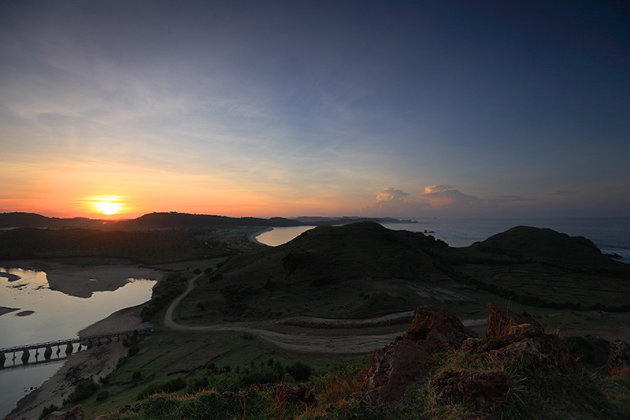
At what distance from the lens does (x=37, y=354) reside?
3484 cm

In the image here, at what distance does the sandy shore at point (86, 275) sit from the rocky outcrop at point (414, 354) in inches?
3131

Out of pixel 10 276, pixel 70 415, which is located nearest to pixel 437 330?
pixel 70 415

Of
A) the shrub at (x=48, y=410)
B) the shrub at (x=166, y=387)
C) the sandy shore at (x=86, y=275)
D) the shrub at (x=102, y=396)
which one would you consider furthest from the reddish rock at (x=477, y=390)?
the sandy shore at (x=86, y=275)

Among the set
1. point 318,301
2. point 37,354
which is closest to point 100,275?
point 37,354

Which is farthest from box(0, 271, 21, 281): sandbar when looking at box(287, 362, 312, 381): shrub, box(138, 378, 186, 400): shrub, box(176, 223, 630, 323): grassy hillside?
box(287, 362, 312, 381): shrub

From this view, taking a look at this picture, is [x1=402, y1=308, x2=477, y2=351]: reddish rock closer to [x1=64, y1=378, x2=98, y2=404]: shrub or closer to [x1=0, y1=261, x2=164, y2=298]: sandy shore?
[x1=64, y1=378, x2=98, y2=404]: shrub

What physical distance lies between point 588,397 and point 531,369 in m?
1.22

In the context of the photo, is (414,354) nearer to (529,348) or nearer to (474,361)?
(474,361)

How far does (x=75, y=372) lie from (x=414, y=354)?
39498 millimetres

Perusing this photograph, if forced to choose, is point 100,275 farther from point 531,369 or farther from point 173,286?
point 531,369

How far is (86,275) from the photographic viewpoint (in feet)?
280

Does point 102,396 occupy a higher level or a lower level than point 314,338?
lower

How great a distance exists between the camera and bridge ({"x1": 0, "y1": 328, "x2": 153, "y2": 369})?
33.9 m

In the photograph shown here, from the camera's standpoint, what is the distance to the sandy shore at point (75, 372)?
24.5 metres
